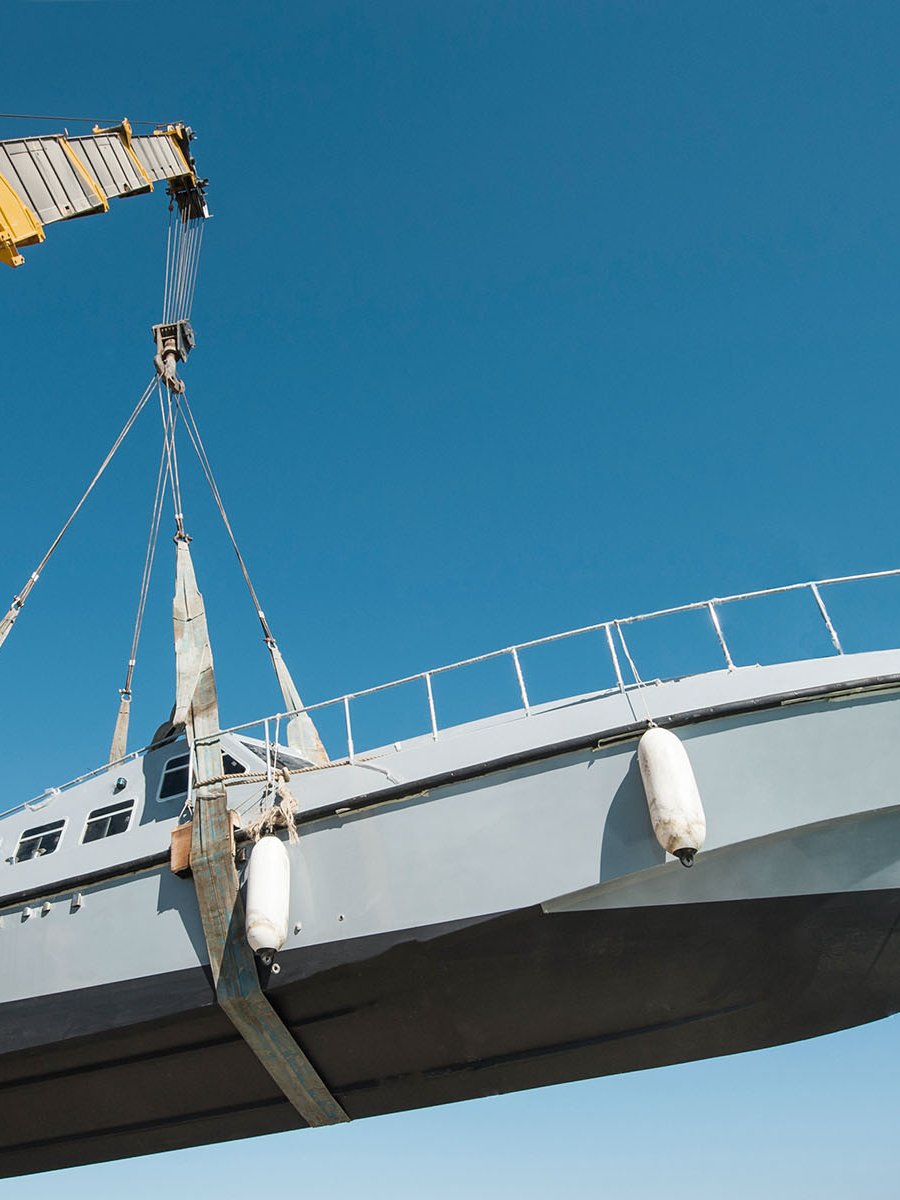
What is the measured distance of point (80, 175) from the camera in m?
12.9

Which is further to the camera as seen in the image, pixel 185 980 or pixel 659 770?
pixel 185 980

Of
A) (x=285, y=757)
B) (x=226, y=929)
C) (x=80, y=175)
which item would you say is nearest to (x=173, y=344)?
(x=80, y=175)

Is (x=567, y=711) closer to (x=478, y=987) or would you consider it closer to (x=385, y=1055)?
(x=478, y=987)

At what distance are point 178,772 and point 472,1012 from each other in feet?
14.0

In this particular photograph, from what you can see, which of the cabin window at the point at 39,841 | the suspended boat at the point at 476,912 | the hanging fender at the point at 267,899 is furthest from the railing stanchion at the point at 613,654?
the cabin window at the point at 39,841

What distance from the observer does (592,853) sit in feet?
23.9

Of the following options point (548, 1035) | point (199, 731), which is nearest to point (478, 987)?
point (548, 1035)

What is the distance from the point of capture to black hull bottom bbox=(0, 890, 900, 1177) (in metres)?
7.53

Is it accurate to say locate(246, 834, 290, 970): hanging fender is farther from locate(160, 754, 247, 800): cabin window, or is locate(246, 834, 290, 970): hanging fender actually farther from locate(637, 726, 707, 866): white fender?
locate(637, 726, 707, 866): white fender

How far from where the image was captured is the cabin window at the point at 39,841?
10.2m

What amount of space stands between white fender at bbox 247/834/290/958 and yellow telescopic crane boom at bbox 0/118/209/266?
8666 mm

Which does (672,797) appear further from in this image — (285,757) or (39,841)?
(39,841)

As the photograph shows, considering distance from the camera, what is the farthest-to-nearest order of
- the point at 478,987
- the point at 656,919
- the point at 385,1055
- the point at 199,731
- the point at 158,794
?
the point at 158,794
the point at 199,731
the point at 385,1055
the point at 478,987
the point at 656,919

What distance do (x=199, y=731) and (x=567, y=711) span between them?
3954 millimetres
